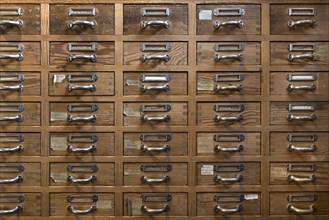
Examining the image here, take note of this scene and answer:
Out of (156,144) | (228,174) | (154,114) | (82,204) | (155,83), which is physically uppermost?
(155,83)

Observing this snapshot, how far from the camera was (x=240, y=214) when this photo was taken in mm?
2770

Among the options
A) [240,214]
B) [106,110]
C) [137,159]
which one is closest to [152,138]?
[137,159]

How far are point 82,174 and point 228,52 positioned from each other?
1.17m

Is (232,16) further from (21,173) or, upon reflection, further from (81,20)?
(21,173)

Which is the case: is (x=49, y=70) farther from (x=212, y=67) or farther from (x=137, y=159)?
(x=212, y=67)

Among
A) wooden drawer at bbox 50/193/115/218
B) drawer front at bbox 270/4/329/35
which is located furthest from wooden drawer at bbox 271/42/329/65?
wooden drawer at bbox 50/193/115/218

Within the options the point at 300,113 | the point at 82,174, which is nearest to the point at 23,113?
the point at 82,174

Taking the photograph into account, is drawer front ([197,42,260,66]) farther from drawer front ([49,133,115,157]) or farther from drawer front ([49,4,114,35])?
drawer front ([49,133,115,157])

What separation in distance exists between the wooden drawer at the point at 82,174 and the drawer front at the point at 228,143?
58cm

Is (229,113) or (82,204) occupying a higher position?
(229,113)

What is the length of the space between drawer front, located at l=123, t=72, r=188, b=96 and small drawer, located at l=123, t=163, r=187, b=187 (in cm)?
44

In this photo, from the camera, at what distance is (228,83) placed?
2.73 metres

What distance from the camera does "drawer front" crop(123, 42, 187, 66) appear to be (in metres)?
2.71

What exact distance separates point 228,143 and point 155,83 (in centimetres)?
58
